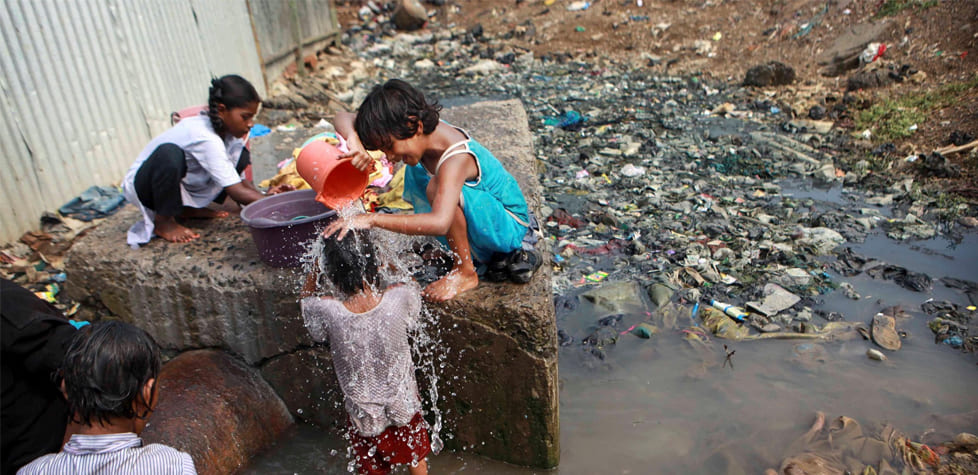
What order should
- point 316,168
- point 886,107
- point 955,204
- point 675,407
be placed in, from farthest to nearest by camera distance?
point 886,107 → point 955,204 → point 675,407 → point 316,168

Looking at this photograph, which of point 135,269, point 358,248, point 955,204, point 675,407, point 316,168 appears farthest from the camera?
point 955,204

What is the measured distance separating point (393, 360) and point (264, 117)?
5.20 metres

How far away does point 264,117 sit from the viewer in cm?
650

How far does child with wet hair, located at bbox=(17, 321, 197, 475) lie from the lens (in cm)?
150

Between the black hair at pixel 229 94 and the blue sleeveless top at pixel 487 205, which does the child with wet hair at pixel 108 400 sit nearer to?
the blue sleeveless top at pixel 487 205

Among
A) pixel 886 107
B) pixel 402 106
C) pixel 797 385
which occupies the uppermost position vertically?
pixel 402 106

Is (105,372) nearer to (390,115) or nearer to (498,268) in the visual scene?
(390,115)

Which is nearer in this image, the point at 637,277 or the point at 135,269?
the point at 135,269

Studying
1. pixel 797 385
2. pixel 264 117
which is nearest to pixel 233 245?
pixel 797 385

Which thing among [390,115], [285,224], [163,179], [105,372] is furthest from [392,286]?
[163,179]

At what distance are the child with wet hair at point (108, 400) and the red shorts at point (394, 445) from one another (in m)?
0.77

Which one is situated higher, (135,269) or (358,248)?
(358,248)

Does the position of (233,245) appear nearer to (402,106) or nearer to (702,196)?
(402,106)

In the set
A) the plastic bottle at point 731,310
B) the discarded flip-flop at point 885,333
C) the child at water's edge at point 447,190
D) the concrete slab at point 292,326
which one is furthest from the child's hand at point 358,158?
the discarded flip-flop at point 885,333
